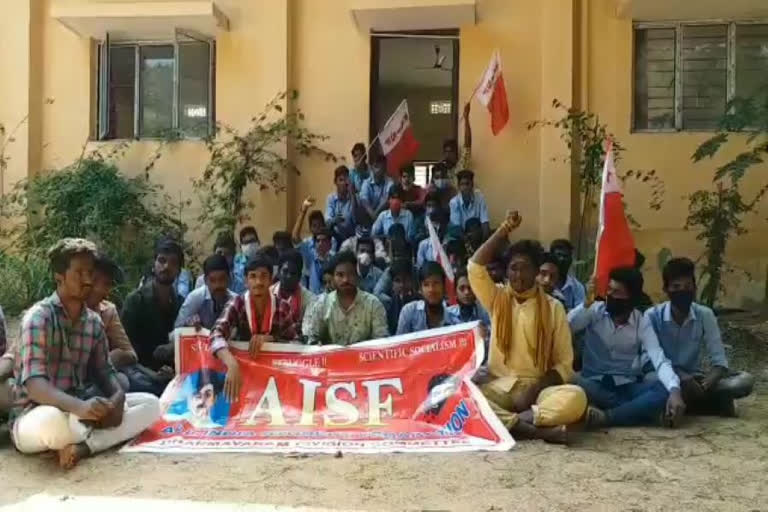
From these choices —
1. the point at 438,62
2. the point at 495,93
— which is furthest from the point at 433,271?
the point at 438,62

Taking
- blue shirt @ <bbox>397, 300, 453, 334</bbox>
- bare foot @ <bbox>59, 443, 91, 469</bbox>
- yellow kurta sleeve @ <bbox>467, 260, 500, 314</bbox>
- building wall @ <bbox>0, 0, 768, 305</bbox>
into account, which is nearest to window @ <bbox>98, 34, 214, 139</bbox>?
building wall @ <bbox>0, 0, 768, 305</bbox>

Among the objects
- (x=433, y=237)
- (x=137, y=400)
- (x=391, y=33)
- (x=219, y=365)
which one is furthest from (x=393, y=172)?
(x=137, y=400)

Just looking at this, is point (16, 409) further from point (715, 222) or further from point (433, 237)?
point (715, 222)

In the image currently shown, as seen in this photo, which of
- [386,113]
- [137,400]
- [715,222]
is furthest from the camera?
[386,113]

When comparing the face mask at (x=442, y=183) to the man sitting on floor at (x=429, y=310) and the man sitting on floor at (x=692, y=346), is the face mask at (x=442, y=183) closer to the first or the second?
the man sitting on floor at (x=429, y=310)

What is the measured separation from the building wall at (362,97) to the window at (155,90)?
0.68ft

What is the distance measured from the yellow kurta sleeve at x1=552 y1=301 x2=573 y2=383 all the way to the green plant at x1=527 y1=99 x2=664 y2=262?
13.5 feet

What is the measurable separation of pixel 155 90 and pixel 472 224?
443 cm

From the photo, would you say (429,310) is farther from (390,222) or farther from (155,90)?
(155,90)

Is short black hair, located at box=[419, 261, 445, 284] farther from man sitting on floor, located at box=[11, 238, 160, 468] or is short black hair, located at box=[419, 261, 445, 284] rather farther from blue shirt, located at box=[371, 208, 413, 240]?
blue shirt, located at box=[371, 208, 413, 240]

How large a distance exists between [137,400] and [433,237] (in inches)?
107

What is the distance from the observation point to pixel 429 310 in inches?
216

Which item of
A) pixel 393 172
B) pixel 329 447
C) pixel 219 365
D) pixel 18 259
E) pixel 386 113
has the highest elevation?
pixel 386 113

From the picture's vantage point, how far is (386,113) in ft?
41.0
